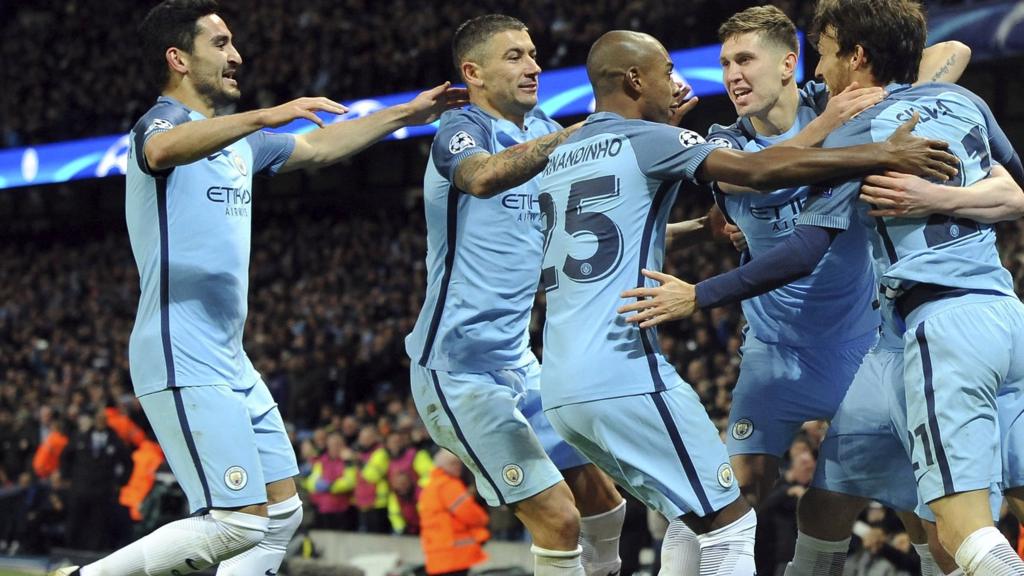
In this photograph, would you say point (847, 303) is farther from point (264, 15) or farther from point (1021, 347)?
point (264, 15)

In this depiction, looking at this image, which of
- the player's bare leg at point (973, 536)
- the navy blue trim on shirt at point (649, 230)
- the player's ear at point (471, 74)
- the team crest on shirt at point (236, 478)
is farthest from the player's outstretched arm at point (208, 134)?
the player's bare leg at point (973, 536)

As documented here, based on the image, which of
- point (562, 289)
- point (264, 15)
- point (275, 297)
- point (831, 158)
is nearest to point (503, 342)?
point (562, 289)

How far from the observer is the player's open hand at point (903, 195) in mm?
4023

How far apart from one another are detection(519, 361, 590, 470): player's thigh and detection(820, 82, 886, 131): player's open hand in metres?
1.61

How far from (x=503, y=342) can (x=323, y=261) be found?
706 inches

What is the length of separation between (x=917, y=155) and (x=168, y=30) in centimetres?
296

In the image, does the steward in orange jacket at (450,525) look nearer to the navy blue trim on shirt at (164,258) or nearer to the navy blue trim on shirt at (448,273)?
the navy blue trim on shirt at (448,273)

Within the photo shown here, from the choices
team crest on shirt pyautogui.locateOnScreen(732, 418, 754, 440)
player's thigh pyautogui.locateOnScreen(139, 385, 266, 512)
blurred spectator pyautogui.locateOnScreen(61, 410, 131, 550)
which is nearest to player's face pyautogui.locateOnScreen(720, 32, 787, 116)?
team crest on shirt pyautogui.locateOnScreen(732, 418, 754, 440)

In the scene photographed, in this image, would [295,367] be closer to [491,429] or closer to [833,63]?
[491,429]

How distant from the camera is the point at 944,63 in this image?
17.0ft

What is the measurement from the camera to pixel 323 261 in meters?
22.9

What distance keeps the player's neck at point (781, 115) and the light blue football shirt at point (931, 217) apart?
36.4 inches

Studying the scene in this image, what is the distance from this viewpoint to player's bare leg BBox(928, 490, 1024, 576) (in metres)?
3.79

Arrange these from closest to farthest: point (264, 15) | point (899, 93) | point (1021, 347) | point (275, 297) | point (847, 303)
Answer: point (1021, 347) → point (899, 93) → point (847, 303) → point (275, 297) → point (264, 15)
